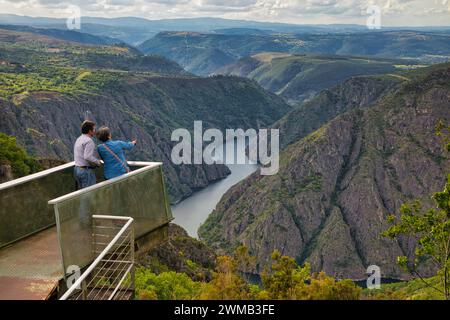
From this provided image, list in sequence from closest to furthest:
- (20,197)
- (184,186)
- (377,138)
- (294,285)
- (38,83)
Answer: (294,285) < (20,197) < (377,138) < (38,83) < (184,186)

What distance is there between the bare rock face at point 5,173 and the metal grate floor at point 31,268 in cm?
3193

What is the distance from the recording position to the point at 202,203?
16362cm

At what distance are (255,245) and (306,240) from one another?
44.1 feet

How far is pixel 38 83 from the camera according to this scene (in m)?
158

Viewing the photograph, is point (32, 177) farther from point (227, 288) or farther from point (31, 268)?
point (227, 288)

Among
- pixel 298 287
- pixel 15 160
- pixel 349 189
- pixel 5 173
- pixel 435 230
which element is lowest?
pixel 349 189

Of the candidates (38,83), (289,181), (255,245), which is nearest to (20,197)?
(255,245)

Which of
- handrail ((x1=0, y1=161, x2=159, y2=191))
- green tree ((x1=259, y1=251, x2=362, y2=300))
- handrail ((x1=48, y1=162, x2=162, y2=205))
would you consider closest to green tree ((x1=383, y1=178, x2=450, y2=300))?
green tree ((x1=259, y1=251, x2=362, y2=300))

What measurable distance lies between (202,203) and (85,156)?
15105 cm

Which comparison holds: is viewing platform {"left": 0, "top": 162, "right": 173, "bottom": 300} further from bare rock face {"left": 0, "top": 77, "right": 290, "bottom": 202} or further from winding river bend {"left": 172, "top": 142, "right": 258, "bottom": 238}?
winding river bend {"left": 172, "top": 142, "right": 258, "bottom": 238}

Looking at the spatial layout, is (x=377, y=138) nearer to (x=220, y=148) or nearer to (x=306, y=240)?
(x=306, y=240)

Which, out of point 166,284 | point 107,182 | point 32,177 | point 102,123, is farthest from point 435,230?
point 102,123

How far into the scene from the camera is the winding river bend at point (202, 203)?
5571 inches

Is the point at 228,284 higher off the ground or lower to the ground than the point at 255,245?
higher
